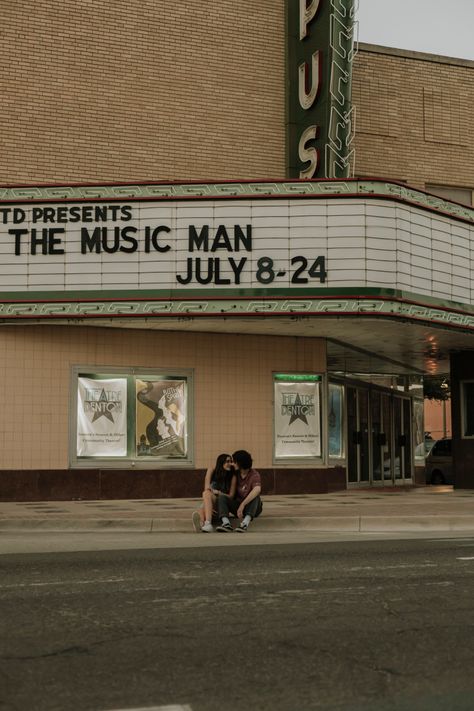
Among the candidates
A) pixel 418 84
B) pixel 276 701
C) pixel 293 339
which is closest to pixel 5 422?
pixel 293 339

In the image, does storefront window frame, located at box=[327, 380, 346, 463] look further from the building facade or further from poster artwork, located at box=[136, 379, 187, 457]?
poster artwork, located at box=[136, 379, 187, 457]

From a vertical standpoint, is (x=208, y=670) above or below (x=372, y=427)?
below

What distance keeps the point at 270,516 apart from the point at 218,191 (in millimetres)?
6625

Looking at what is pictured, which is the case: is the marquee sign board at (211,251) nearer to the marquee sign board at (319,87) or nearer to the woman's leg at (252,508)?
the marquee sign board at (319,87)

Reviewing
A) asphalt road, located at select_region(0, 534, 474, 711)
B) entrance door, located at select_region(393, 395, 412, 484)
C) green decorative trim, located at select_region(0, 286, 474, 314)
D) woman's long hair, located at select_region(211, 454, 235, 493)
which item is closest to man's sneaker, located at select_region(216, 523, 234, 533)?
woman's long hair, located at select_region(211, 454, 235, 493)

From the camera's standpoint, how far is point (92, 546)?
12477 mm

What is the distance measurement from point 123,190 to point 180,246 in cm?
156

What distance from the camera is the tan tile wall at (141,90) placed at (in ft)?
65.8

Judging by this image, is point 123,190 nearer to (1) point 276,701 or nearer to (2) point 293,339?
(2) point 293,339

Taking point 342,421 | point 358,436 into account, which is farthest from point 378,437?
point 342,421

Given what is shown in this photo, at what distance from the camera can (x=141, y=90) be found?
2084 centimetres

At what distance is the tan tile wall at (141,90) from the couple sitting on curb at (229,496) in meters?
8.32

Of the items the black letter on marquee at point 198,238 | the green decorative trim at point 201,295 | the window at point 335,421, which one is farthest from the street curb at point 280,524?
the window at point 335,421

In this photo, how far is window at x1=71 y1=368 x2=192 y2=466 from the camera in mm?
19344
